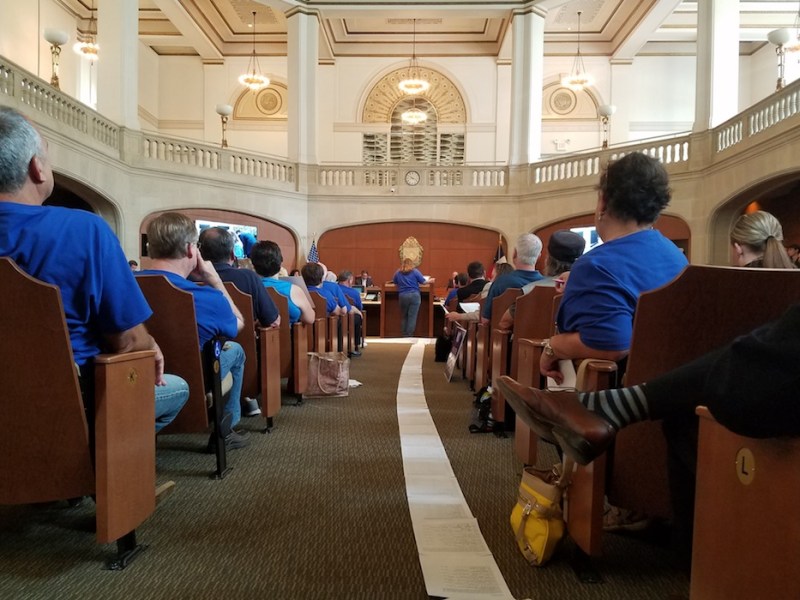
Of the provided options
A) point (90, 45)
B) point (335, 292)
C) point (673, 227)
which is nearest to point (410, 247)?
point (673, 227)

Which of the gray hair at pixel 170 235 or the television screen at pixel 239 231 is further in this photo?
the television screen at pixel 239 231

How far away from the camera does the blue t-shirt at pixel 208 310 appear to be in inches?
84.8

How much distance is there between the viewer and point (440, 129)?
15492 millimetres

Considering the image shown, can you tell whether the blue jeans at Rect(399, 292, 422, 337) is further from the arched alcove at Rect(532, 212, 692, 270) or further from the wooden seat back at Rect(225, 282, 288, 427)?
the wooden seat back at Rect(225, 282, 288, 427)

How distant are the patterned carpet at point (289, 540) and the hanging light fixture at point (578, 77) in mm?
13125

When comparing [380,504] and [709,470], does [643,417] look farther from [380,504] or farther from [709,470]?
[380,504]

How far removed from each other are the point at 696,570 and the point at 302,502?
1343 mm

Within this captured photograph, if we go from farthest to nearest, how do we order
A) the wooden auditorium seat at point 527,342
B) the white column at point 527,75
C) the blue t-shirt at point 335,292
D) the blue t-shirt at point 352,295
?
the white column at point 527,75 < the blue t-shirt at point 352,295 < the blue t-shirt at point 335,292 < the wooden auditorium seat at point 527,342

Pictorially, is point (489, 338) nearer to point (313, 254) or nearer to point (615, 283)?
point (615, 283)

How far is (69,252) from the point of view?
53.9 inches

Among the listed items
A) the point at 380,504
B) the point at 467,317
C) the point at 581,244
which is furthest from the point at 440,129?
the point at 380,504

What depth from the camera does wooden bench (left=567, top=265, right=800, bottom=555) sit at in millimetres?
1122

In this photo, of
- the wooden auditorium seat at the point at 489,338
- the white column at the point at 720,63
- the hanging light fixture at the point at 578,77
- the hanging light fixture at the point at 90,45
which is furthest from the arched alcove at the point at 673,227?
the hanging light fixture at the point at 90,45

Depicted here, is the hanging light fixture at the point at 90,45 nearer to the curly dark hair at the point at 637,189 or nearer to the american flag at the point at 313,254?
the american flag at the point at 313,254
